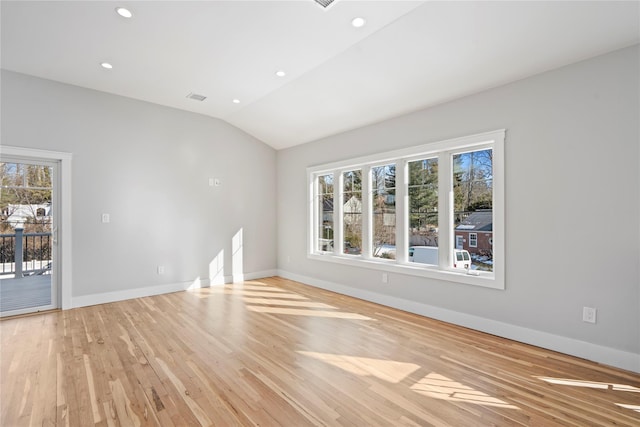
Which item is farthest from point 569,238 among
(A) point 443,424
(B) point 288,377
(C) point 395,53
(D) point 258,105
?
(D) point 258,105

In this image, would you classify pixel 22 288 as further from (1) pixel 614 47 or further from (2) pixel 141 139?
(1) pixel 614 47

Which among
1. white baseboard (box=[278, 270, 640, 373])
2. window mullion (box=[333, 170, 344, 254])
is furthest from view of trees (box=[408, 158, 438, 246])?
window mullion (box=[333, 170, 344, 254])

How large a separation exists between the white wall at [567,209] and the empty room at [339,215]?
2cm

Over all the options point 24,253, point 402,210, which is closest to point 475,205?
point 402,210

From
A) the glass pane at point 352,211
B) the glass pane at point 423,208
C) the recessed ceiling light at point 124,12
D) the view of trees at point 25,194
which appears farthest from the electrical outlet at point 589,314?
the view of trees at point 25,194

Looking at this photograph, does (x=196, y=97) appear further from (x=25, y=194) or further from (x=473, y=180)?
(x=473, y=180)

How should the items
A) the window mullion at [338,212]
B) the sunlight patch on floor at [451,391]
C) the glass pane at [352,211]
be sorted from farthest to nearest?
the window mullion at [338,212] < the glass pane at [352,211] < the sunlight patch on floor at [451,391]

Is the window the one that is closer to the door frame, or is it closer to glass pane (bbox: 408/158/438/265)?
glass pane (bbox: 408/158/438/265)

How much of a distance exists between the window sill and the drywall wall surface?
6.11ft

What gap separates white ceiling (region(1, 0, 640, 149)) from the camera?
2615mm

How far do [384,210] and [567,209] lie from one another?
224 centimetres

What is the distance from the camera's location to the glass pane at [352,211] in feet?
16.9

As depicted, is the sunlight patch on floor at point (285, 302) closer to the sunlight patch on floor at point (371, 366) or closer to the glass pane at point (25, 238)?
the sunlight patch on floor at point (371, 366)

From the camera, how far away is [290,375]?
2520 mm
